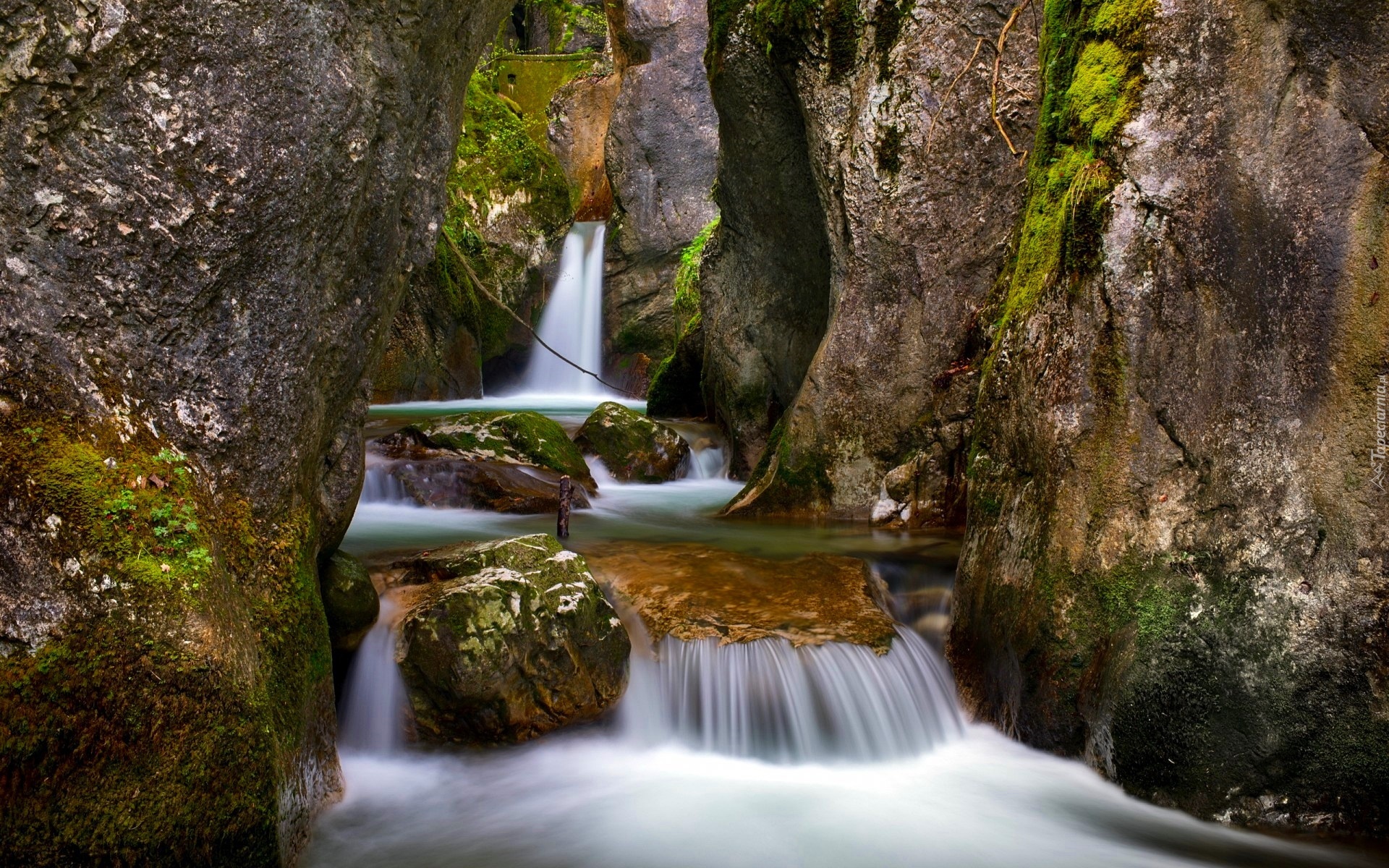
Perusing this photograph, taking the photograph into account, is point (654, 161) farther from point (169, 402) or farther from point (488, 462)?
point (169, 402)

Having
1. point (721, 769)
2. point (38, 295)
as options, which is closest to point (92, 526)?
point (38, 295)

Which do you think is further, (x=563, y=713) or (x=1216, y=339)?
(x=563, y=713)

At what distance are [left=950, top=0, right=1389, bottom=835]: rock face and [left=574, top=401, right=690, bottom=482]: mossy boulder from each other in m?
5.74

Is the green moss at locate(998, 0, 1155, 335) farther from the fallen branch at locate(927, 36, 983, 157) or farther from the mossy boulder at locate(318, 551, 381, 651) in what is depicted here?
the mossy boulder at locate(318, 551, 381, 651)

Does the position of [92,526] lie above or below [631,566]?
above

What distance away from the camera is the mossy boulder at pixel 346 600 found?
14.0 ft

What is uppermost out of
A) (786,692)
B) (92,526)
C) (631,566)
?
(92,526)

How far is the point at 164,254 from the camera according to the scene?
2990 mm

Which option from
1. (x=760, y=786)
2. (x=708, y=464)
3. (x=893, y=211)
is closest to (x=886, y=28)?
(x=893, y=211)

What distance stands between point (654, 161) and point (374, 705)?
15.7m

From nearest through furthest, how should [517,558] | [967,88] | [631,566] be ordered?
1. [517,558]
2. [631,566]
3. [967,88]

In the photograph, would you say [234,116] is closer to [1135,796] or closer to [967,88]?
[1135,796]

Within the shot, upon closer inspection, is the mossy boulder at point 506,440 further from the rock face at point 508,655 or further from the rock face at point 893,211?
the rock face at point 508,655

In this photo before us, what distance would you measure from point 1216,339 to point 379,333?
11.1ft
